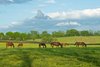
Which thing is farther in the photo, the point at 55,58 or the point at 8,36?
the point at 8,36

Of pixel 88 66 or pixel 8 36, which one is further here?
pixel 8 36

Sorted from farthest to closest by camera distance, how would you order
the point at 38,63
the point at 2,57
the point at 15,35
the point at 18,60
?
the point at 15,35
the point at 2,57
the point at 18,60
the point at 38,63

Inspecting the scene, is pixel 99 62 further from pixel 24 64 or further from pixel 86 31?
pixel 86 31

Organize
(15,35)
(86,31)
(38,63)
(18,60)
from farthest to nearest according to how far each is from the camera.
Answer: (86,31) < (15,35) < (18,60) < (38,63)

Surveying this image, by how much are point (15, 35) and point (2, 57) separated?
142 metres

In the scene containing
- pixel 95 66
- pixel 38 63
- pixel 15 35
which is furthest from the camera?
pixel 15 35

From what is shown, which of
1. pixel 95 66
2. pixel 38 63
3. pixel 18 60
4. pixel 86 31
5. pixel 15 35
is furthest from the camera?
pixel 86 31

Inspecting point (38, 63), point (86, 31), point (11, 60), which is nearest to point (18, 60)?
point (11, 60)

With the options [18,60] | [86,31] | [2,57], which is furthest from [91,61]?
[86,31]

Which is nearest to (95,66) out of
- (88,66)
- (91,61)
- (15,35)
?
(88,66)

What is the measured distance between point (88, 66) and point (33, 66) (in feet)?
10.6

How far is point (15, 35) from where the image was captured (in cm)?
16400

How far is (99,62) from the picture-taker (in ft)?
65.4

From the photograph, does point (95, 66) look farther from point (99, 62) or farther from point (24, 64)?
point (24, 64)
